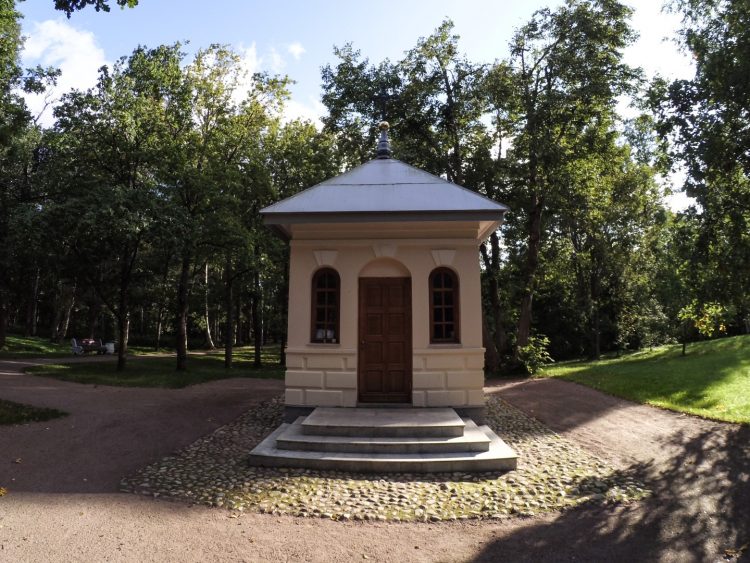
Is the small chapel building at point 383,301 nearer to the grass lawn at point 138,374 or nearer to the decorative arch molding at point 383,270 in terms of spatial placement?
the decorative arch molding at point 383,270

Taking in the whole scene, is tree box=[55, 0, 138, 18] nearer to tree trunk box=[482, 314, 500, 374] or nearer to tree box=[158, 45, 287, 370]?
tree box=[158, 45, 287, 370]

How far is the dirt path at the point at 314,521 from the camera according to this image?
14.1ft

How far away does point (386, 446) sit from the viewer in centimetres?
688

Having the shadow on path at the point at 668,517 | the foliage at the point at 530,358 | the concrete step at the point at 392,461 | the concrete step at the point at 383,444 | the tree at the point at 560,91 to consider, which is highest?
the tree at the point at 560,91

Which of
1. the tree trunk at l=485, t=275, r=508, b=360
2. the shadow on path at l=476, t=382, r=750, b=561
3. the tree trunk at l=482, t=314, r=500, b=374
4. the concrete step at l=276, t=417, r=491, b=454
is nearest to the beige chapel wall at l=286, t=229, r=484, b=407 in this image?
the concrete step at l=276, t=417, r=491, b=454

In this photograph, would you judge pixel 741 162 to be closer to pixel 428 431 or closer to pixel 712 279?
pixel 712 279

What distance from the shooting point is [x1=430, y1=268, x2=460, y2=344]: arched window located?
920cm

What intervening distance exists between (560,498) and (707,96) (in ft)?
30.3

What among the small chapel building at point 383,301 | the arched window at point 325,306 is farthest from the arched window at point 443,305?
the arched window at point 325,306

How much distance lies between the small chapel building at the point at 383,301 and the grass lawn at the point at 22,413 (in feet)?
16.4

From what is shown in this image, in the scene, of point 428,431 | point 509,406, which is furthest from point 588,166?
point 428,431

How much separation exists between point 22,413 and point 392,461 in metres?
7.92

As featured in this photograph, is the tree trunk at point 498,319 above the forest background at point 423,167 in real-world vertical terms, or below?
below

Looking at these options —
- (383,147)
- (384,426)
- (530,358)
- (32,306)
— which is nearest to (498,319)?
(530,358)
